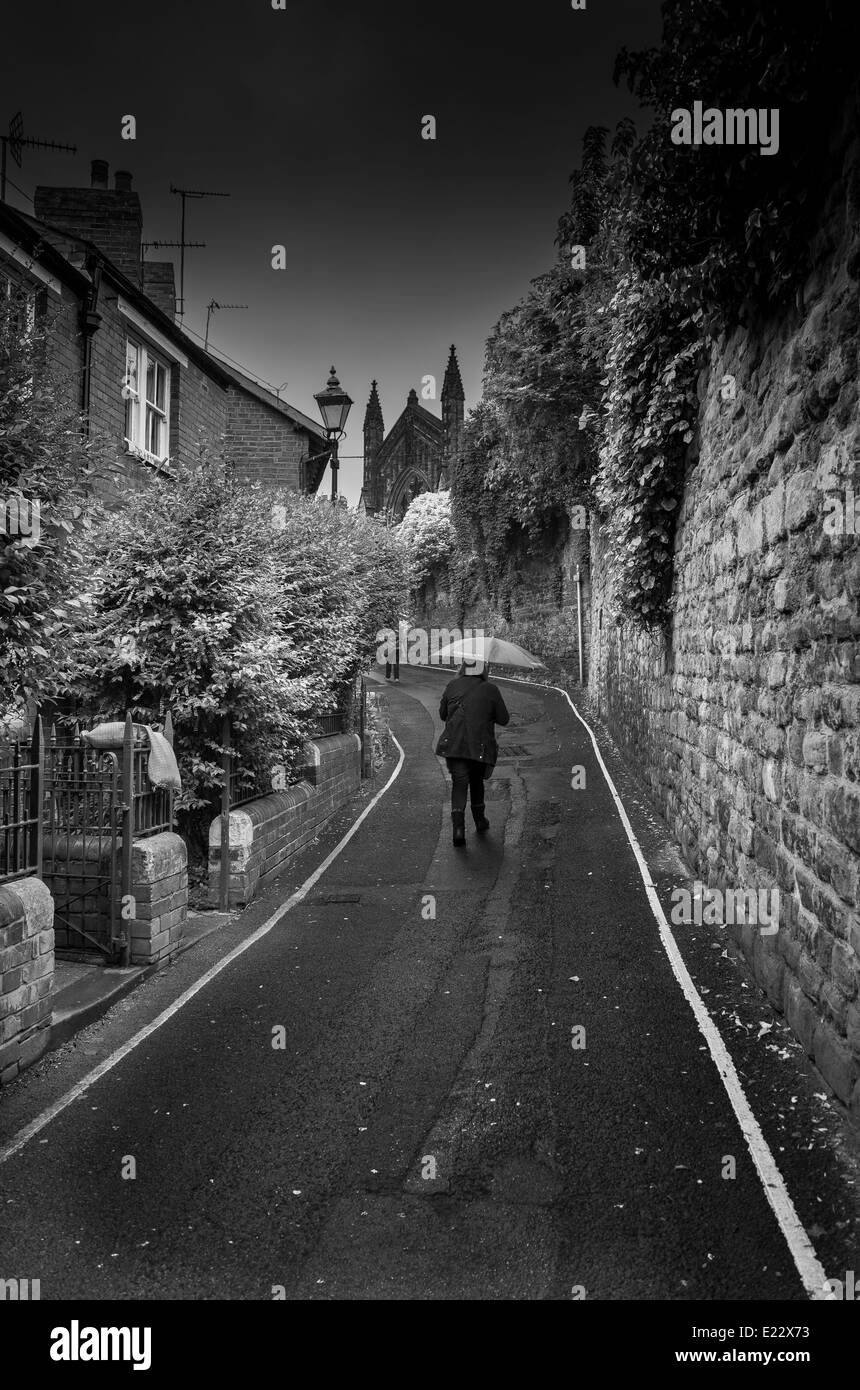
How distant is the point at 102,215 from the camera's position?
612 inches

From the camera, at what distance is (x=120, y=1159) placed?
4.01 metres

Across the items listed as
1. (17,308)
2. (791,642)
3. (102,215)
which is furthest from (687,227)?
(102,215)

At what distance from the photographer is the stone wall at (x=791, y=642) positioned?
4.22 metres

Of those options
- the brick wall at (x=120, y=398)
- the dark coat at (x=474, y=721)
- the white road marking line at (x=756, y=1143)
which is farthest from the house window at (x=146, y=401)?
the white road marking line at (x=756, y=1143)

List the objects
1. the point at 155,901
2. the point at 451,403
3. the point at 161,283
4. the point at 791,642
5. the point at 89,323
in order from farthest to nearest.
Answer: the point at 451,403, the point at 161,283, the point at 89,323, the point at 155,901, the point at 791,642

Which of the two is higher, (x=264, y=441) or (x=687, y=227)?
(x=264, y=441)

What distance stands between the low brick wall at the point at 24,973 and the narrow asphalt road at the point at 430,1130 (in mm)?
171

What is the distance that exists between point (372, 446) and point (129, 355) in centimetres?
5619

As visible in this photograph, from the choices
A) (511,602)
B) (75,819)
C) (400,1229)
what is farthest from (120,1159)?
(511,602)

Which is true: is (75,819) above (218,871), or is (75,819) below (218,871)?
above

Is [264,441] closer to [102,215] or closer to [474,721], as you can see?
[102,215]

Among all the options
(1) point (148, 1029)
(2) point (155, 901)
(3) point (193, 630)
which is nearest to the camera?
(1) point (148, 1029)

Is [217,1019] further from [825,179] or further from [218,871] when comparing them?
[825,179]

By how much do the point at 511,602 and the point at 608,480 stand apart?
25541mm
